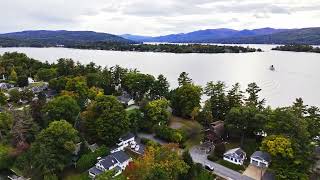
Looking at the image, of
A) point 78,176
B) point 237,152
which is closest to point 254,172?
point 237,152

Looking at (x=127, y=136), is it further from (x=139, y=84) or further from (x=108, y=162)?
(x=139, y=84)

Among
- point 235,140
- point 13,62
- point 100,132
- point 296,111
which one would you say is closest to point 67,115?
point 100,132

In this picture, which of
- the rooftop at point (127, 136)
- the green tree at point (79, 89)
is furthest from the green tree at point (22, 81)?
the rooftop at point (127, 136)

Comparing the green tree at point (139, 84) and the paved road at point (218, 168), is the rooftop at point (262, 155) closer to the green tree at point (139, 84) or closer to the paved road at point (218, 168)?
the paved road at point (218, 168)

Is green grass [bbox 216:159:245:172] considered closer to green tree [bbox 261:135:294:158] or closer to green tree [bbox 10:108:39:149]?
green tree [bbox 261:135:294:158]

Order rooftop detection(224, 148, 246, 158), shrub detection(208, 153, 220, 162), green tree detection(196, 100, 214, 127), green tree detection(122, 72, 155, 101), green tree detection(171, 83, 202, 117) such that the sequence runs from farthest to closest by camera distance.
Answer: green tree detection(122, 72, 155, 101)
green tree detection(171, 83, 202, 117)
green tree detection(196, 100, 214, 127)
shrub detection(208, 153, 220, 162)
rooftop detection(224, 148, 246, 158)

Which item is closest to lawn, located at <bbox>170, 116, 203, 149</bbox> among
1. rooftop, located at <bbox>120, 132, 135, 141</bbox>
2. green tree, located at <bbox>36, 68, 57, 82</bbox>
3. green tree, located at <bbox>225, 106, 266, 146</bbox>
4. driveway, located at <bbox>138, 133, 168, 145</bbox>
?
driveway, located at <bbox>138, 133, 168, 145</bbox>
